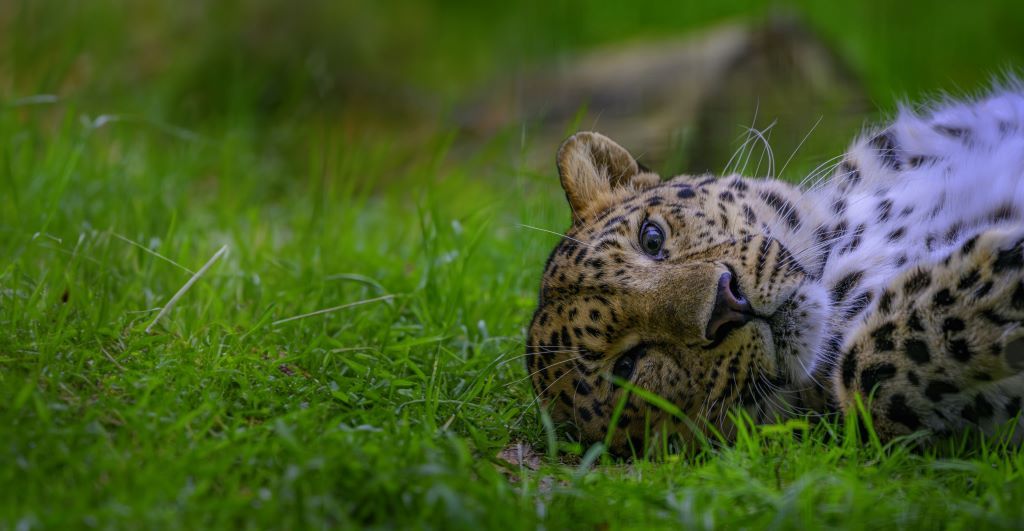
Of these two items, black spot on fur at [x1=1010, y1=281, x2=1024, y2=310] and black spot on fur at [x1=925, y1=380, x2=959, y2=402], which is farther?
black spot on fur at [x1=925, y1=380, x2=959, y2=402]

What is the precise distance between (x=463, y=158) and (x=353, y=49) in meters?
3.39

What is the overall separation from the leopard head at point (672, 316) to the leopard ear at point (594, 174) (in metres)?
0.25

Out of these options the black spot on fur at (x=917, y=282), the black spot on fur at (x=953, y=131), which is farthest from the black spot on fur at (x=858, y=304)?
the black spot on fur at (x=953, y=131)

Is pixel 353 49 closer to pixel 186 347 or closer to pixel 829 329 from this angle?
pixel 186 347

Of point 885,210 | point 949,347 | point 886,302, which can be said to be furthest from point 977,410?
point 885,210

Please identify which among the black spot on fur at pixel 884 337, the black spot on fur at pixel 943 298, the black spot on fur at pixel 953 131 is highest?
the black spot on fur at pixel 953 131

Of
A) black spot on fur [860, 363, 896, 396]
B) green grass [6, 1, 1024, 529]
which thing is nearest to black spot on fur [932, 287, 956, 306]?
black spot on fur [860, 363, 896, 396]

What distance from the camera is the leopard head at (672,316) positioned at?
12.3 ft

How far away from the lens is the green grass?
2.88m

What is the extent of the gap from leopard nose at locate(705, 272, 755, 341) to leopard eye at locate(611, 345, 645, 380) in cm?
36

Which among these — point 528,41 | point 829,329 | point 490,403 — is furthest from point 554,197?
point 528,41

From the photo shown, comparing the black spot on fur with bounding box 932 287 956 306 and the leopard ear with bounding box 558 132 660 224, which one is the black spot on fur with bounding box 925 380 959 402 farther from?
the leopard ear with bounding box 558 132 660 224

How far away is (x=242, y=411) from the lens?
3.62m

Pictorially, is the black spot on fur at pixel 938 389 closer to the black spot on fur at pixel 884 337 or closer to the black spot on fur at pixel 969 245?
the black spot on fur at pixel 884 337
